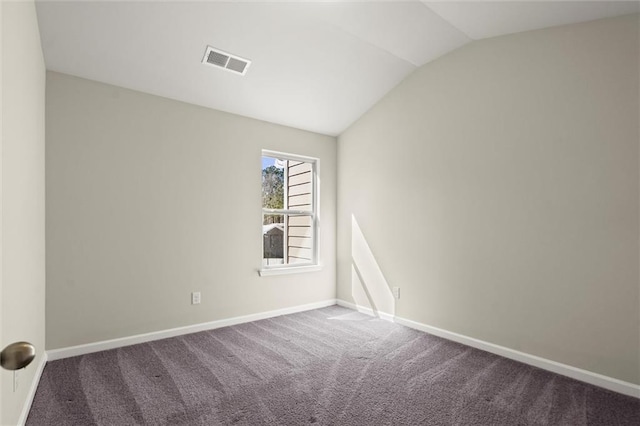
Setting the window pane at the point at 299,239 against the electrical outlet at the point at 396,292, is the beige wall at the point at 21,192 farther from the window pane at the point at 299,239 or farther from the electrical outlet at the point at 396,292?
the electrical outlet at the point at 396,292

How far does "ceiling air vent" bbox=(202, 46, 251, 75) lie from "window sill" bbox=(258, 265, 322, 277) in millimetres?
2144

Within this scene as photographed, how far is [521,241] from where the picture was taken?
2.89 metres

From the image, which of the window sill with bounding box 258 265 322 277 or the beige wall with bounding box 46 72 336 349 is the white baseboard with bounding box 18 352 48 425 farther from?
the window sill with bounding box 258 265 322 277

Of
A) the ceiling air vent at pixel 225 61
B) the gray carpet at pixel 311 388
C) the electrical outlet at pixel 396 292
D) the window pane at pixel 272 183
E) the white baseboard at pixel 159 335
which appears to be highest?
the ceiling air vent at pixel 225 61

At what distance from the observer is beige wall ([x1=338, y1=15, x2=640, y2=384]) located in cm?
241

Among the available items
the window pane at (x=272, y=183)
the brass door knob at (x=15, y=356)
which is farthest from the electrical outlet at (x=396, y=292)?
the brass door knob at (x=15, y=356)

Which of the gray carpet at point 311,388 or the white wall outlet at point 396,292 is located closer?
the gray carpet at point 311,388

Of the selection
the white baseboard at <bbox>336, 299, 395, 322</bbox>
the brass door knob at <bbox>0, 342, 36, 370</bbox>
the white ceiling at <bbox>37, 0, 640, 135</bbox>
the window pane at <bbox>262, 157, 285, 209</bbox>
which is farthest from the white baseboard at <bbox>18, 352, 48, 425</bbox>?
the white baseboard at <bbox>336, 299, 395, 322</bbox>

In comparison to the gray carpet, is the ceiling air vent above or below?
above

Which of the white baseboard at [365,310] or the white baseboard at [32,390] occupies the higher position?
the white baseboard at [32,390]

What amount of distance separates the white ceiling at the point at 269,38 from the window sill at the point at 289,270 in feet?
6.01

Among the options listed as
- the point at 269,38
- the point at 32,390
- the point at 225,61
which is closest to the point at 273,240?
the point at 225,61

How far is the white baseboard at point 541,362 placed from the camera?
2.37m

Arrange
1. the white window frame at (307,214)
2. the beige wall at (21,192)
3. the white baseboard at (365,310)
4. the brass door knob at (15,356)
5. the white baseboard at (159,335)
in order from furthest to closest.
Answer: the white window frame at (307,214) < the white baseboard at (365,310) < the white baseboard at (159,335) < the beige wall at (21,192) < the brass door knob at (15,356)
